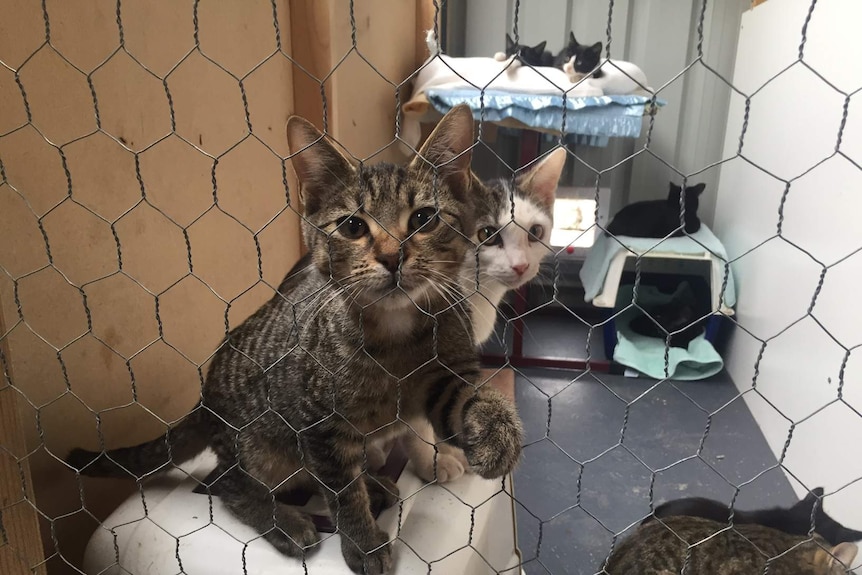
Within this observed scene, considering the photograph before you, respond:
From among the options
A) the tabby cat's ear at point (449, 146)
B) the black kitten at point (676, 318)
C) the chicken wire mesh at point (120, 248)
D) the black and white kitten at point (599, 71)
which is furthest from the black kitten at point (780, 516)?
the black and white kitten at point (599, 71)

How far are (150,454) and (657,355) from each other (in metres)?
1.68

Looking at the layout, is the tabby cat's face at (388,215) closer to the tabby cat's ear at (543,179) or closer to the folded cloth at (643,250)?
the tabby cat's ear at (543,179)

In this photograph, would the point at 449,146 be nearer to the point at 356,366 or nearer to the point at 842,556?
the point at 356,366

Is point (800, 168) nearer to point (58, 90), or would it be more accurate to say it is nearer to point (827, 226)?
point (827, 226)

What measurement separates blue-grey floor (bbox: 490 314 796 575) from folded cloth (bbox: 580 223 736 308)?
0.29m

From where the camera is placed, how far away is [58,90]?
841mm

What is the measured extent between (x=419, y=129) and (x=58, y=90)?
1.36 meters

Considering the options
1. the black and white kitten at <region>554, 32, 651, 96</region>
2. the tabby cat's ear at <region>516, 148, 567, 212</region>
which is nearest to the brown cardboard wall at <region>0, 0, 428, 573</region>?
the tabby cat's ear at <region>516, 148, 567, 212</region>

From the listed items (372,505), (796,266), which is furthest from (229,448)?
(796,266)

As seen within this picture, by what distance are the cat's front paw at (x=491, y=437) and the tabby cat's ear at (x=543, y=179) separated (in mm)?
610

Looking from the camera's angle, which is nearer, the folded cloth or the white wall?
the white wall

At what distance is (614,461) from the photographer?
1630 mm

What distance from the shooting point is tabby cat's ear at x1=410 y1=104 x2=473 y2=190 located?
0.74 m

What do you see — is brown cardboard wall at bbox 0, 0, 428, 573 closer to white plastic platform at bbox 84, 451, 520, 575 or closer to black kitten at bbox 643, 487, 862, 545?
white plastic platform at bbox 84, 451, 520, 575
